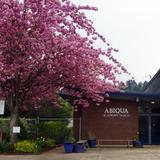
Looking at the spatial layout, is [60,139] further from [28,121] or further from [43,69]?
[43,69]

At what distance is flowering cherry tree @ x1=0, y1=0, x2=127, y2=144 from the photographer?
23.2 m

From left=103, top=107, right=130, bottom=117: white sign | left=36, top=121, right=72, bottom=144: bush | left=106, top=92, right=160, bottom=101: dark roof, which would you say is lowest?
left=36, top=121, right=72, bottom=144: bush

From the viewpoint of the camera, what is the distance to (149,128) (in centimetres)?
3494

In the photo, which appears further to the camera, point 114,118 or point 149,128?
point 149,128

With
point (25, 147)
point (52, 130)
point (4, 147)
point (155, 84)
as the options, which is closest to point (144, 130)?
point (52, 130)

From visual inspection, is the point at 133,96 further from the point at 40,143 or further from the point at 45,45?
the point at 45,45

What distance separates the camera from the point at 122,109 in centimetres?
3334

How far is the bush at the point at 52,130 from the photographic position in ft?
108

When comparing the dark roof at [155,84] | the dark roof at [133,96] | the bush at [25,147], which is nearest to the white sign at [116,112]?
the dark roof at [133,96]

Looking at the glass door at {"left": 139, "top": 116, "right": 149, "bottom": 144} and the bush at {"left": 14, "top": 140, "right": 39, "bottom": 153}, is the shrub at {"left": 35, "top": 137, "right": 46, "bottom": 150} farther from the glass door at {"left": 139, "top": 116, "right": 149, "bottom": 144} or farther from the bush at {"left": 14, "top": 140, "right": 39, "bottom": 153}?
the glass door at {"left": 139, "top": 116, "right": 149, "bottom": 144}

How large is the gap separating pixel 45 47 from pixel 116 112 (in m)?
11.6

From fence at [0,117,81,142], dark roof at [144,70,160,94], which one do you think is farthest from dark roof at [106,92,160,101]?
dark roof at [144,70,160,94]

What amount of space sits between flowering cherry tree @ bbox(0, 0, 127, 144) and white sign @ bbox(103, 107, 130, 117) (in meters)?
8.07

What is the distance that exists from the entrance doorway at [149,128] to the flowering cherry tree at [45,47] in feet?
34.6
